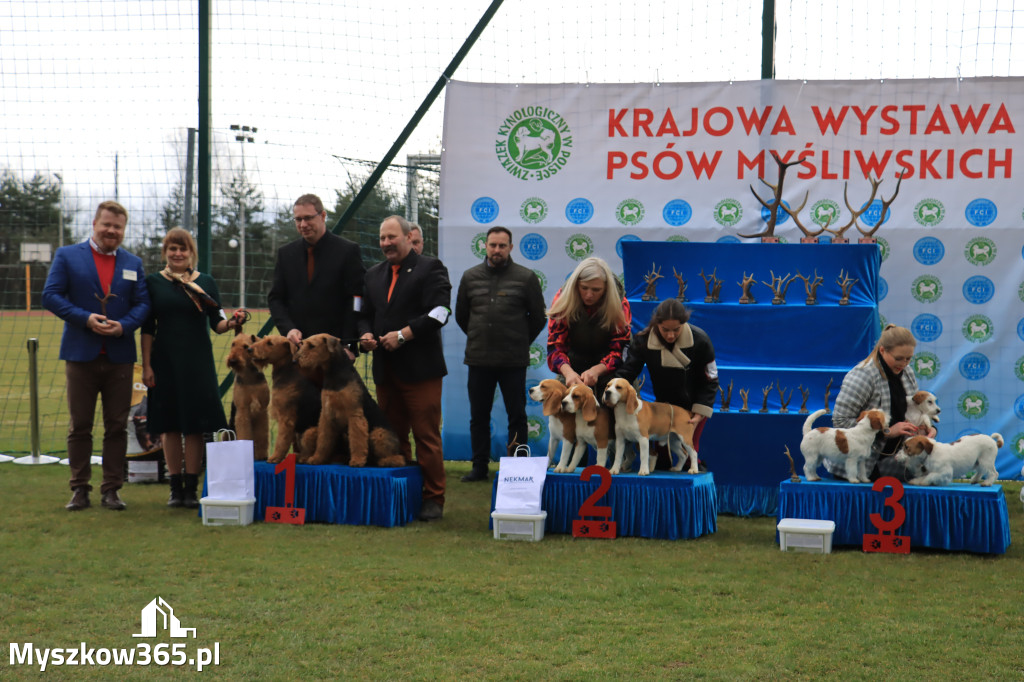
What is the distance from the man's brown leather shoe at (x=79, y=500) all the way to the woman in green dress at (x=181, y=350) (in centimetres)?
54

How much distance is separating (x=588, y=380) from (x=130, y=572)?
99.7 inches

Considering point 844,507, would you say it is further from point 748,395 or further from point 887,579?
point 748,395

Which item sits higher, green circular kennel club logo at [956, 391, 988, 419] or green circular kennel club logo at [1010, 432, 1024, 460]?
green circular kennel club logo at [956, 391, 988, 419]

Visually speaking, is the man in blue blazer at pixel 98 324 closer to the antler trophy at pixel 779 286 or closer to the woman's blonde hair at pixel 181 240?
Answer: the woman's blonde hair at pixel 181 240

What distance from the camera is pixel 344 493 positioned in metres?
5.83

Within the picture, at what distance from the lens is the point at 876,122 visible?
25.1ft

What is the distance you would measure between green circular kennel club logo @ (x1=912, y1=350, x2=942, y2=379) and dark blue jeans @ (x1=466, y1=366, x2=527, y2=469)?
312 centimetres

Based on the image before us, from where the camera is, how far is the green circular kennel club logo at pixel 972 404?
25.0 ft

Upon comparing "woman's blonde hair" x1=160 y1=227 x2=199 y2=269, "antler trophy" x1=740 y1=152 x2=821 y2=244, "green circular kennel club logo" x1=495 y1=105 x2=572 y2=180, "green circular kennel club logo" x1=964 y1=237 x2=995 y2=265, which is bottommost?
"woman's blonde hair" x1=160 y1=227 x2=199 y2=269

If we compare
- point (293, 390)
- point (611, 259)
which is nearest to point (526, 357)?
point (611, 259)

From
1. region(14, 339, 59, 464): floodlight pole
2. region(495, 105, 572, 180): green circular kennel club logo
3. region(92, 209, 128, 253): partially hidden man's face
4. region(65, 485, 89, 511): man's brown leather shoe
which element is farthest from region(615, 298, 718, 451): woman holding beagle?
region(14, 339, 59, 464): floodlight pole

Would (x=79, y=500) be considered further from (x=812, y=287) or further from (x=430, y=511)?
(x=812, y=287)

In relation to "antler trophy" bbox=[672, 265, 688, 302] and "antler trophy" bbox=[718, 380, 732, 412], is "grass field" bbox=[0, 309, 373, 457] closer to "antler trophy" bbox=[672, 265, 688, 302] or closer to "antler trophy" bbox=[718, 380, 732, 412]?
"antler trophy" bbox=[672, 265, 688, 302]

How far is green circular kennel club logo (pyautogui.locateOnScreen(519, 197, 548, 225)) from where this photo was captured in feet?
26.4
